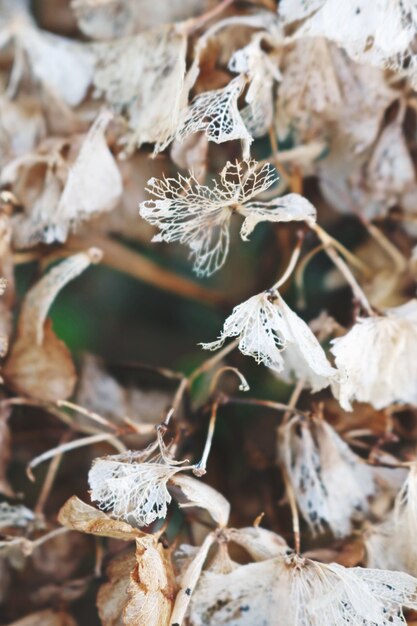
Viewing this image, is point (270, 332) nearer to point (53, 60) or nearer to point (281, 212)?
point (281, 212)

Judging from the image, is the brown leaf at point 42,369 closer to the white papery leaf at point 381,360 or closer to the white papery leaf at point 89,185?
the white papery leaf at point 89,185

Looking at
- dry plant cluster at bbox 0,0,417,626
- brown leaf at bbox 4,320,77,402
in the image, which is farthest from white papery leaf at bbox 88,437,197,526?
brown leaf at bbox 4,320,77,402

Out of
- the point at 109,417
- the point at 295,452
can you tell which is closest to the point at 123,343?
the point at 109,417

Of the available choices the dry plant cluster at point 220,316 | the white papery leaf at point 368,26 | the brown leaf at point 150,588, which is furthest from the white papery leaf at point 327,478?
the white papery leaf at point 368,26

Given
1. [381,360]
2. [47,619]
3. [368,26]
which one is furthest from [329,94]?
[47,619]

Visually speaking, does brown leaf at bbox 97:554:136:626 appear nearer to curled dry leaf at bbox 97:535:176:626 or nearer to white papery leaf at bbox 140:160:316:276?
curled dry leaf at bbox 97:535:176:626
